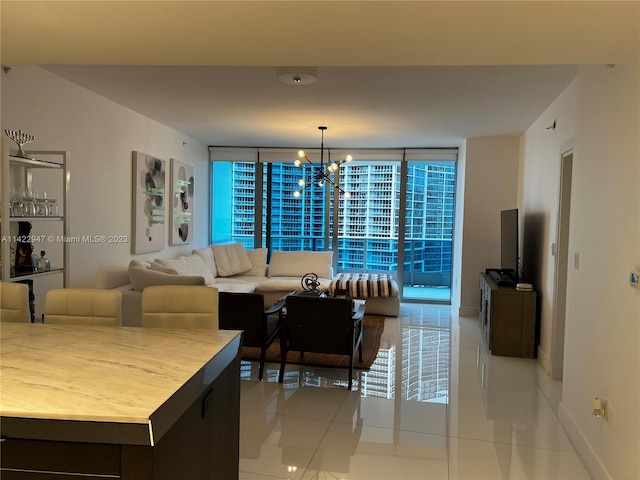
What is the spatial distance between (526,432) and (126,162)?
14.9 feet

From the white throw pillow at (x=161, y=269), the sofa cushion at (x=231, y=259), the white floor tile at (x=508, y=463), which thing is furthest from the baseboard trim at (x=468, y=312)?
the white throw pillow at (x=161, y=269)

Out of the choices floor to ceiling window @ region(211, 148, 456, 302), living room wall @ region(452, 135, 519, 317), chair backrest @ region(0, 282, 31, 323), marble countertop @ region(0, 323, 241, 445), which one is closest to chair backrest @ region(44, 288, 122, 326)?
chair backrest @ region(0, 282, 31, 323)

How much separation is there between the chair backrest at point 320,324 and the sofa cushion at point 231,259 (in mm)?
3411

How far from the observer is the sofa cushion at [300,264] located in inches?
286

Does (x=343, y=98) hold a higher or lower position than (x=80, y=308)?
higher

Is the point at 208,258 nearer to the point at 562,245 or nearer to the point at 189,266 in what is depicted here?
the point at 189,266

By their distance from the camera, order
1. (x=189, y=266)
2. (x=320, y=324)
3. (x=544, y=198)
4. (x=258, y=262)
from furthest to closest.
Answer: (x=258, y=262) → (x=189, y=266) → (x=544, y=198) → (x=320, y=324)

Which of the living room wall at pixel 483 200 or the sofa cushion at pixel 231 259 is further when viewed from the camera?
the sofa cushion at pixel 231 259

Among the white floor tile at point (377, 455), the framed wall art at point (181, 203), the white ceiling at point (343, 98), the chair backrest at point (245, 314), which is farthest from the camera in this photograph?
the framed wall art at point (181, 203)

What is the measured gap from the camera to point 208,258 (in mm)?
6777

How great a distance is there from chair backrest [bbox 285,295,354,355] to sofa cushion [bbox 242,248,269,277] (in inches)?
144

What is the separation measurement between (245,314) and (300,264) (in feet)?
11.3

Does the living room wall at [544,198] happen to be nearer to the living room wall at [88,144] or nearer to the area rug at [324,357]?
the area rug at [324,357]

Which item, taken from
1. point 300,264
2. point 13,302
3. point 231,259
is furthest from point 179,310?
point 300,264
